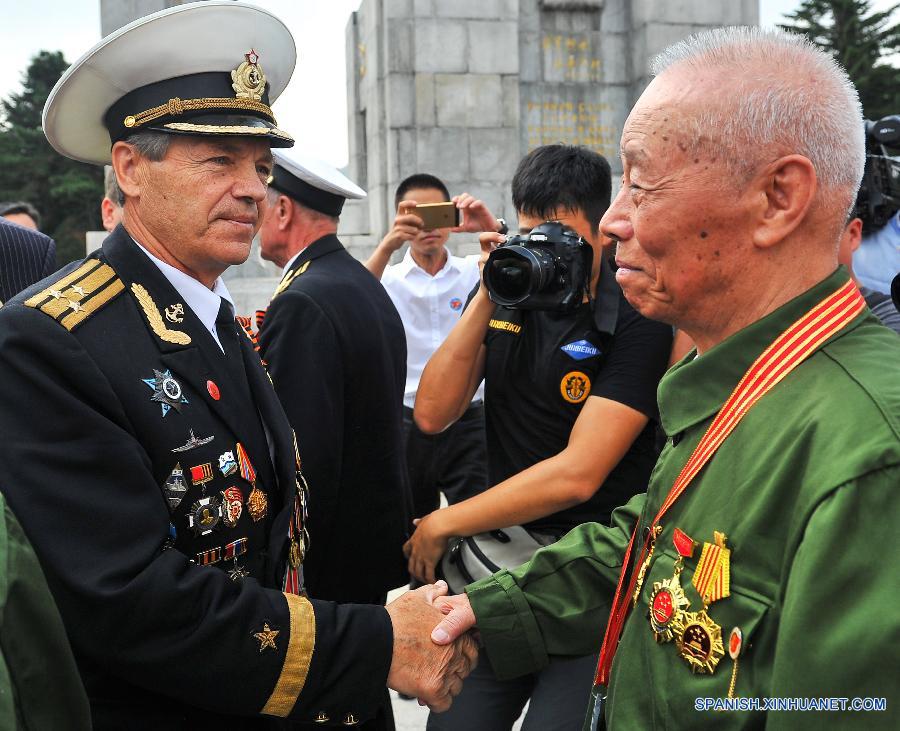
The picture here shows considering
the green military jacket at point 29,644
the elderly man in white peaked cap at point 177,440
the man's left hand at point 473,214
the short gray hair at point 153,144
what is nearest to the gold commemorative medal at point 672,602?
the elderly man in white peaked cap at point 177,440

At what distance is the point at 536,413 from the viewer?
261 centimetres

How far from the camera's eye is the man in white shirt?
4719 millimetres

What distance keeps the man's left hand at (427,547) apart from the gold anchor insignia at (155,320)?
0.99 m

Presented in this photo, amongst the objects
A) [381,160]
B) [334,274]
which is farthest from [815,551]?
[381,160]

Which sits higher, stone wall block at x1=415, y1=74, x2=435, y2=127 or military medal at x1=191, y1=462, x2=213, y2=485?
stone wall block at x1=415, y1=74, x2=435, y2=127

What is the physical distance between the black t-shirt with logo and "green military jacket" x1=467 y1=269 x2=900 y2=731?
0.95m

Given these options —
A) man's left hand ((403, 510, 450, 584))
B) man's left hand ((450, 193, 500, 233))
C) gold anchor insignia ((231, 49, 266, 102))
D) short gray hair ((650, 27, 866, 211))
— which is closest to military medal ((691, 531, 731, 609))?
short gray hair ((650, 27, 866, 211))

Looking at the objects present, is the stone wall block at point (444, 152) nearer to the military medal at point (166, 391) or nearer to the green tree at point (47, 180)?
the military medal at point (166, 391)

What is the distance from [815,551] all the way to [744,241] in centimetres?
49

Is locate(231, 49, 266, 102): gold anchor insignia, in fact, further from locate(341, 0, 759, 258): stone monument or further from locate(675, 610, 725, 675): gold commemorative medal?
locate(341, 0, 759, 258): stone monument

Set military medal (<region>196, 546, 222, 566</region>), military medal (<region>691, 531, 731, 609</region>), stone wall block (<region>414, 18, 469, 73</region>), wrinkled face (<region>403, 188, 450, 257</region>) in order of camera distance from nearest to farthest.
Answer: military medal (<region>691, 531, 731, 609</region>) → military medal (<region>196, 546, 222, 566</region>) → wrinkled face (<region>403, 188, 450, 257</region>) → stone wall block (<region>414, 18, 469, 73</region>)

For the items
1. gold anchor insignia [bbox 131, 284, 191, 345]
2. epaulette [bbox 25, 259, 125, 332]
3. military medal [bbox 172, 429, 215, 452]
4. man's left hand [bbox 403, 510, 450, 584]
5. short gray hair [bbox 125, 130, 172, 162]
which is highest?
short gray hair [bbox 125, 130, 172, 162]

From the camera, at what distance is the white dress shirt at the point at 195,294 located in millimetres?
1985

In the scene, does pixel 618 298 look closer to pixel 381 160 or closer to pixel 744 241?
pixel 744 241
